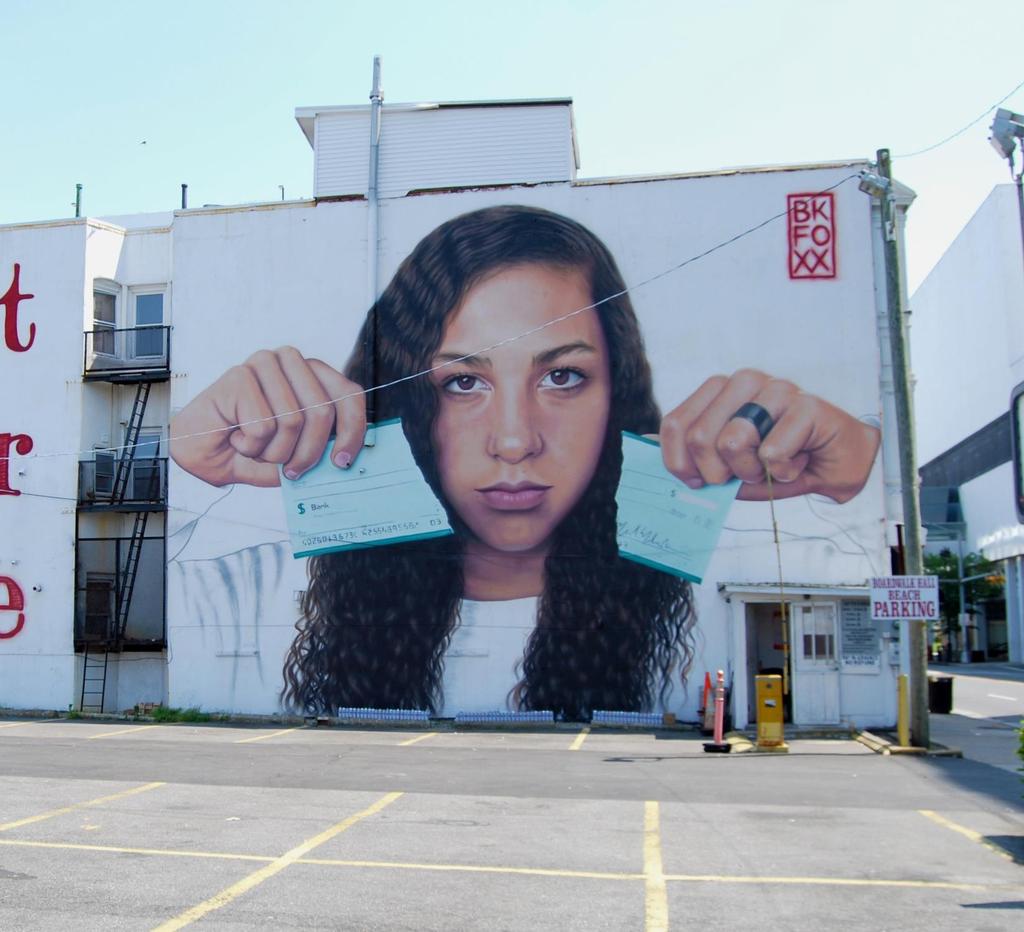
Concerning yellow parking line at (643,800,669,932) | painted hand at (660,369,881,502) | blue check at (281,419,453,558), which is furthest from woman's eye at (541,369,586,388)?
yellow parking line at (643,800,669,932)

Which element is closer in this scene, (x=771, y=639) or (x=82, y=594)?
(x=771, y=639)

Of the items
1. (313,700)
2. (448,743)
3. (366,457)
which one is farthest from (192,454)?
(448,743)

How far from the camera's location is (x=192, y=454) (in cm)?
2470

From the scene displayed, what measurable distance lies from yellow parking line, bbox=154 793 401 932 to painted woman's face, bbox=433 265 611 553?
1147 centimetres

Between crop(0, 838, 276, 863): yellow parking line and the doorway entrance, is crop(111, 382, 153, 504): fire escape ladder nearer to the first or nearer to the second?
the doorway entrance

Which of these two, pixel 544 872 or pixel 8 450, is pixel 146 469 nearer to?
pixel 8 450

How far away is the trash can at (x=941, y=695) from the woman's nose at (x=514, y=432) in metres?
10.2

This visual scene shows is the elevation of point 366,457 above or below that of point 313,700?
above

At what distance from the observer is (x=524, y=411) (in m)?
23.1

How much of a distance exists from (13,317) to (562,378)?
12.8 m

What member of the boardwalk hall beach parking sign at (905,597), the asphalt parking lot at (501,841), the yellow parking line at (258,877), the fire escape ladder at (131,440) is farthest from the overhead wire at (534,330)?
the yellow parking line at (258,877)

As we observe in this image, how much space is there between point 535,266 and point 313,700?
10020mm

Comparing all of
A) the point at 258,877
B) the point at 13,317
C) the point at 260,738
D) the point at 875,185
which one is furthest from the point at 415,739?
the point at 13,317

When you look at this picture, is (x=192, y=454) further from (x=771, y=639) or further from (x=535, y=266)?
(x=771, y=639)
